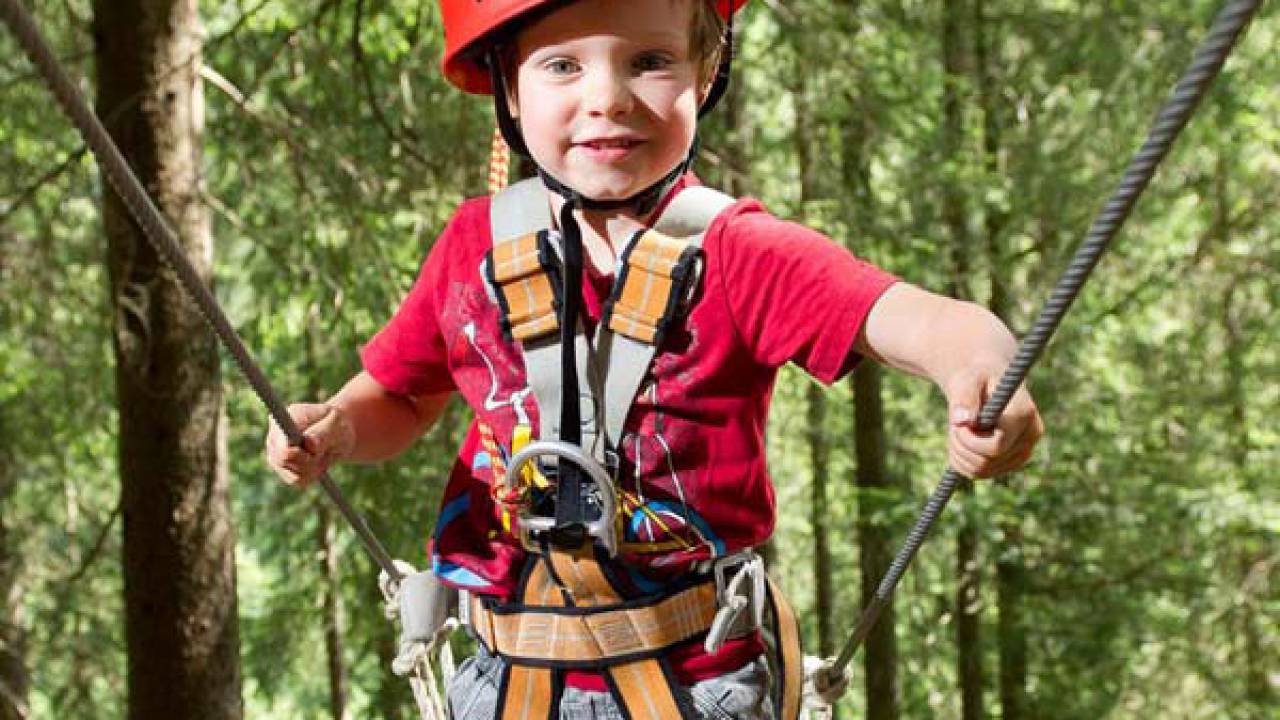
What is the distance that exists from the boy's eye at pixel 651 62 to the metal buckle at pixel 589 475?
62 centimetres

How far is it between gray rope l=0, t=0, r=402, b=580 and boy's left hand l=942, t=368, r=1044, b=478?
105cm

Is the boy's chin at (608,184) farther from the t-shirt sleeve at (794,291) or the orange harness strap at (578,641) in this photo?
the orange harness strap at (578,641)

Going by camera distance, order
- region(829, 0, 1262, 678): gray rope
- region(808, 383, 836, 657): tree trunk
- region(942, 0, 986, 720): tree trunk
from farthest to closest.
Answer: region(808, 383, 836, 657): tree trunk → region(942, 0, 986, 720): tree trunk → region(829, 0, 1262, 678): gray rope

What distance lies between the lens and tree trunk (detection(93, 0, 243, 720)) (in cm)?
447

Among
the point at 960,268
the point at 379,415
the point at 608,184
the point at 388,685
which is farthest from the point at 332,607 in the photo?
the point at 608,184

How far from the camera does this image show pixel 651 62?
2.21 meters

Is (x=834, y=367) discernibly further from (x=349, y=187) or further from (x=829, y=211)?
(x=829, y=211)

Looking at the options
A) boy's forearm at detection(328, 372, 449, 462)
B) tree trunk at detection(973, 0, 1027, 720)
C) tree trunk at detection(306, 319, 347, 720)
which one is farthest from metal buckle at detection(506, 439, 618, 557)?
tree trunk at detection(306, 319, 347, 720)

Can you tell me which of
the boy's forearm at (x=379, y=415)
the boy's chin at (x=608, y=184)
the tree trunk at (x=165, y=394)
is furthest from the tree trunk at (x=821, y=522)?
the boy's chin at (x=608, y=184)

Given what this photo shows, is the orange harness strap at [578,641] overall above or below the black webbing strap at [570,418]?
below

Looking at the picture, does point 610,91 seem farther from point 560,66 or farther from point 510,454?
point 510,454

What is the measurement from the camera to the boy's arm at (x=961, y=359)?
5.95 feet

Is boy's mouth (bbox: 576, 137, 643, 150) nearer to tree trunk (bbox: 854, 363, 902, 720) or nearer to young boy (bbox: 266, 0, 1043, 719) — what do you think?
young boy (bbox: 266, 0, 1043, 719)

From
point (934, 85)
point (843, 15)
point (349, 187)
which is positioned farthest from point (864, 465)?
point (349, 187)
